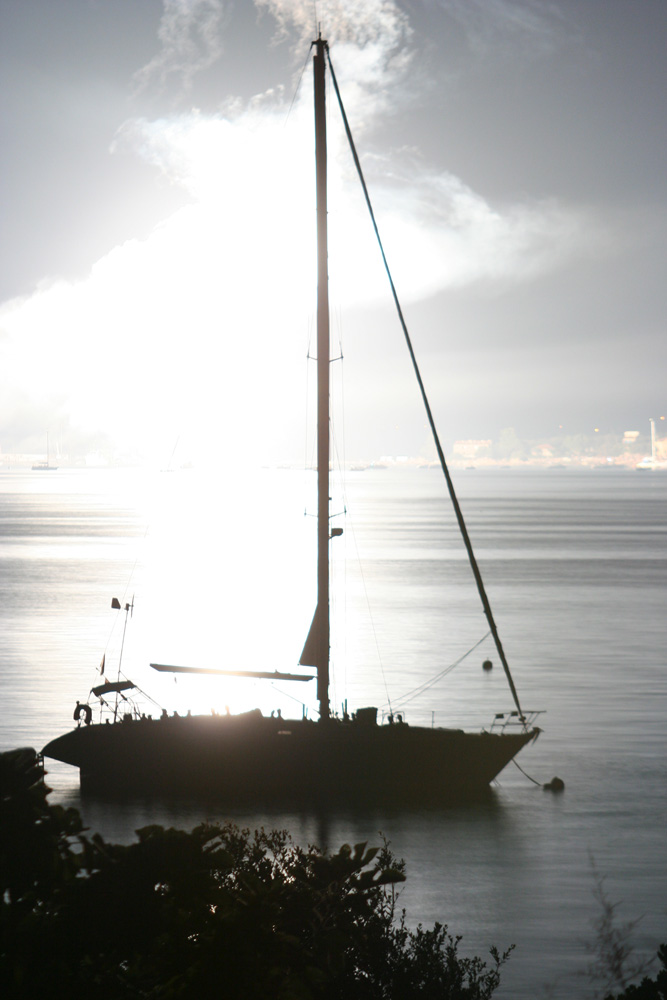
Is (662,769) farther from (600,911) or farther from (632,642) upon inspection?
(632,642)

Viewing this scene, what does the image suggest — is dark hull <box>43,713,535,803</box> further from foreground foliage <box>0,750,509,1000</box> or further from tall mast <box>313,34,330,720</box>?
foreground foliage <box>0,750,509,1000</box>

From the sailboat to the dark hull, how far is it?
0.03 meters

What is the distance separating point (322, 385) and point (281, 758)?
32.4 ft

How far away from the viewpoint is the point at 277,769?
25.6m

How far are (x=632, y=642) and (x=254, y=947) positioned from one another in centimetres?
5450

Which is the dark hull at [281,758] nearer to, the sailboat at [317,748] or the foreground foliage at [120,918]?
the sailboat at [317,748]

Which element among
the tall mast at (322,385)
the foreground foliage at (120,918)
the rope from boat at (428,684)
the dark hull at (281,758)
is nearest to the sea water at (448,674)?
the rope from boat at (428,684)

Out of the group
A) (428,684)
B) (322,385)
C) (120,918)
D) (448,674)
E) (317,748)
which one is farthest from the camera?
(448,674)

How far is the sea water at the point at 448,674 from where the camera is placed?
22188 mm

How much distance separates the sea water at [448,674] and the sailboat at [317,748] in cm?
72

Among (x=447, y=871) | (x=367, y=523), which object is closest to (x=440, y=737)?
(x=447, y=871)

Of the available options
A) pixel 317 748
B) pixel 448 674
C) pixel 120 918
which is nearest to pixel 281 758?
pixel 317 748

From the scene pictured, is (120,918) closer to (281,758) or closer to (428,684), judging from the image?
(281,758)

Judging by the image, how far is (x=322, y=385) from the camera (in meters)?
25.2
